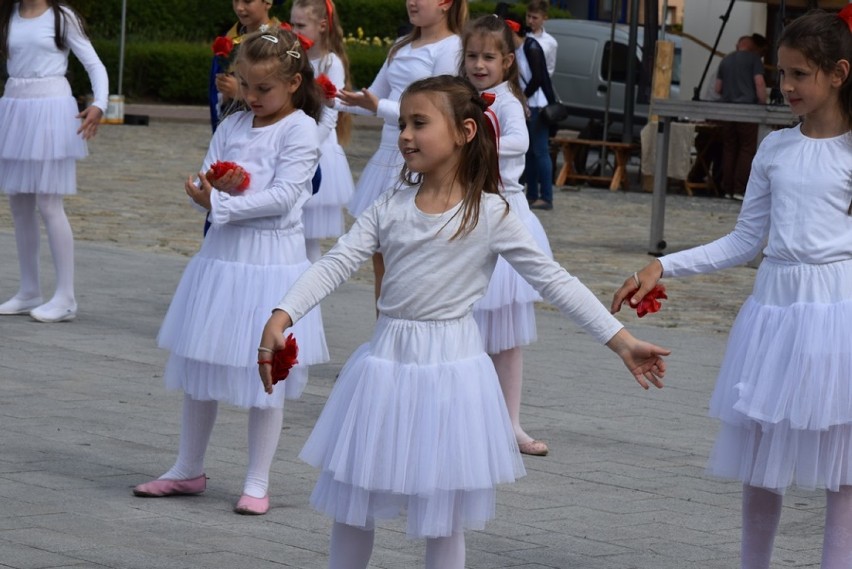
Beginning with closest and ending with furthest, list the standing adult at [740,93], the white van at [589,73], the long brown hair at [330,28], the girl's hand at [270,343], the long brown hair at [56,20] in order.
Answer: the girl's hand at [270,343]
the long brown hair at [330,28]
the long brown hair at [56,20]
the standing adult at [740,93]
the white van at [589,73]

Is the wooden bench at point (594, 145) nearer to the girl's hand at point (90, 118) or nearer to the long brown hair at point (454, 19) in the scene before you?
the girl's hand at point (90, 118)

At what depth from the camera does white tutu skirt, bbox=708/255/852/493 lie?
14.3 ft

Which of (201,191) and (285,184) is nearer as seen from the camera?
(201,191)

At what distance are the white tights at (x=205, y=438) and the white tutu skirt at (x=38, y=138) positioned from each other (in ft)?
12.5

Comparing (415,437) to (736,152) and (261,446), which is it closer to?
(261,446)

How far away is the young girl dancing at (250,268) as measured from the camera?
5477mm

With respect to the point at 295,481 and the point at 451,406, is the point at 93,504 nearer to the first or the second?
the point at 295,481

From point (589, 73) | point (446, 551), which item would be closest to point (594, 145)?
point (589, 73)

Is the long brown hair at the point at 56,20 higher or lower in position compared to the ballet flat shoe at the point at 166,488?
higher

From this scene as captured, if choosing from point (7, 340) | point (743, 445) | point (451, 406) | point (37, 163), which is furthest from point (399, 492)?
point (37, 163)

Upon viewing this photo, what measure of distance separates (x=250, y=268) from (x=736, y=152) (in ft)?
47.1

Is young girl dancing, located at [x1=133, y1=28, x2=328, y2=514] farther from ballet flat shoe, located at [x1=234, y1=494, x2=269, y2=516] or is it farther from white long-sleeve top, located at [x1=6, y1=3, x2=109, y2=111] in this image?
white long-sleeve top, located at [x1=6, y1=3, x2=109, y2=111]

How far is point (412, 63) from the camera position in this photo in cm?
732

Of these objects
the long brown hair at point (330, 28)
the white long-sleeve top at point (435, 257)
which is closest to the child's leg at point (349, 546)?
the white long-sleeve top at point (435, 257)
